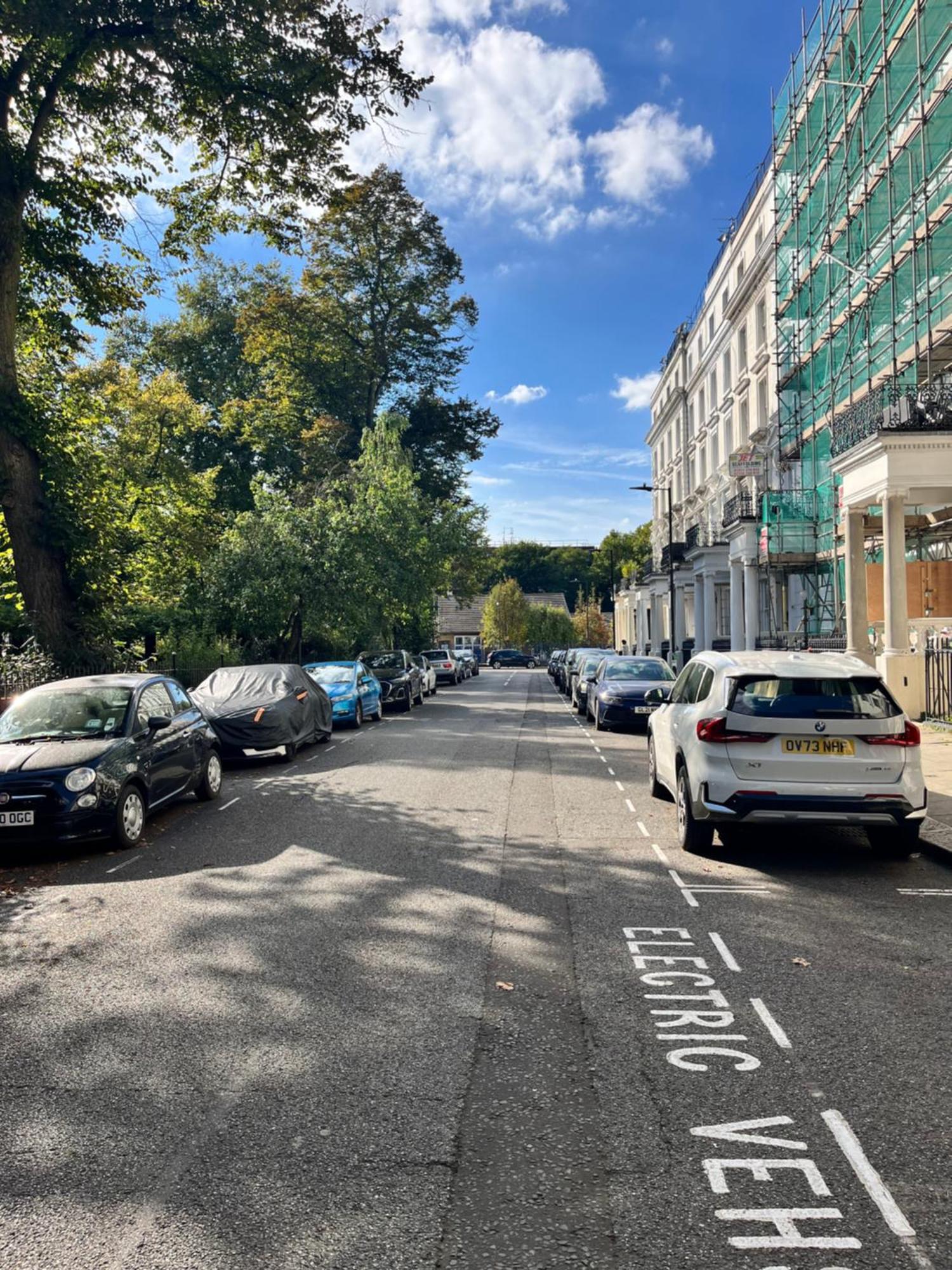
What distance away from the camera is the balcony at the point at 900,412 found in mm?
17688

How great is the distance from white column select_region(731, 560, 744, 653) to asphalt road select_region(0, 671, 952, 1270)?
27996 millimetres

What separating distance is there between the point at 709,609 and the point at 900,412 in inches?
964

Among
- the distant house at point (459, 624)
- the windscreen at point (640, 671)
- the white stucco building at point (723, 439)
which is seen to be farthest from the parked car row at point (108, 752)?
the distant house at point (459, 624)

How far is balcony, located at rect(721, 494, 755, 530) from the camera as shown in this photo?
32.4 metres

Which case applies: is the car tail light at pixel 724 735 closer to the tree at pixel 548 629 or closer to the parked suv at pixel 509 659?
the parked suv at pixel 509 659

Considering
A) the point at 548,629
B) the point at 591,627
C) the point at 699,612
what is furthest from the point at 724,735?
the point at 548,629

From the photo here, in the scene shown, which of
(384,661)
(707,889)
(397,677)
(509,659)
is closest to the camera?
(707,889)

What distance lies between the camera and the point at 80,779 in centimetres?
869

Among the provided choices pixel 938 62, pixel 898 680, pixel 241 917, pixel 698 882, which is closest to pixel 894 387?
pixel 898 680

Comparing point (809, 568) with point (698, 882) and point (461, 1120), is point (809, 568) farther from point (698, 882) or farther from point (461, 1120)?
point (461, 1120)

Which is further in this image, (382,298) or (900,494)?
(382,298)

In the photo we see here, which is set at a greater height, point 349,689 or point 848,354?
point 848,354

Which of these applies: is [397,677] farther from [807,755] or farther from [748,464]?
[807,755]

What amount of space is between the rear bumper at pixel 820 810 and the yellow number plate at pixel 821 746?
0.35 metres
